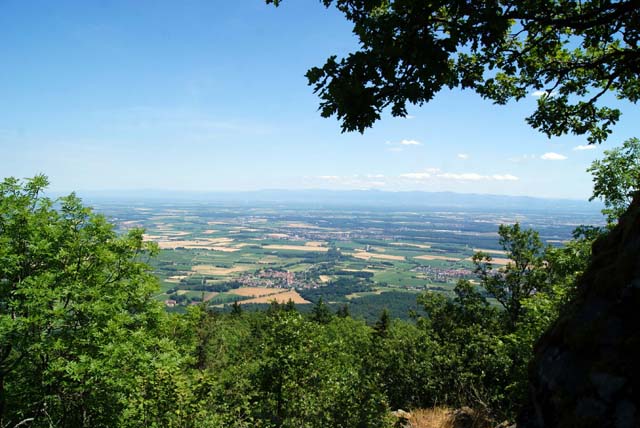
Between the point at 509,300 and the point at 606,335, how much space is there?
22.6m

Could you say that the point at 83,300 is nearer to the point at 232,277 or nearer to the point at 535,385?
the point at 535,385

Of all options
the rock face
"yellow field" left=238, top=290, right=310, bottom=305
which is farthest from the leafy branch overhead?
"yellow field" left=238, top=290, right=310, bottom=305

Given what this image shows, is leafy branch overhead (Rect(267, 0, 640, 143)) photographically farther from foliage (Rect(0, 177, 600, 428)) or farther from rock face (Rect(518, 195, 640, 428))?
foliage (Rect(0, 177, 600, 428))

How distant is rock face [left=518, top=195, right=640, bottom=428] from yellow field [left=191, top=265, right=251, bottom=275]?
587 ft

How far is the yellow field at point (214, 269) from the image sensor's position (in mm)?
175000

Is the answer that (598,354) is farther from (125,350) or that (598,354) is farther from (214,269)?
(214,269)

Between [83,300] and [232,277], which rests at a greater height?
[83,300]

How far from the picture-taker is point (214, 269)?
598 ft

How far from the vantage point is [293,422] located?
13227 millimetres

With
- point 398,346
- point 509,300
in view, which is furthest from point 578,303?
point 509,300

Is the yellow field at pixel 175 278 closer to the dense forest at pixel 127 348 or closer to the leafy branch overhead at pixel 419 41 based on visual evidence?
the dense forest at pixel 127 348

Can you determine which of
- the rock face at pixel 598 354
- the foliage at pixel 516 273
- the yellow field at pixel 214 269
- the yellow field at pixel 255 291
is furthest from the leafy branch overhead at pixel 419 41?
the yellow field at pixel 214 269

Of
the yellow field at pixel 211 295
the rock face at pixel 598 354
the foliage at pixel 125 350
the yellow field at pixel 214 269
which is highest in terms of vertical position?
the rock face at pixel 598 354

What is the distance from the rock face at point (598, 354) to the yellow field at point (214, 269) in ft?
587
